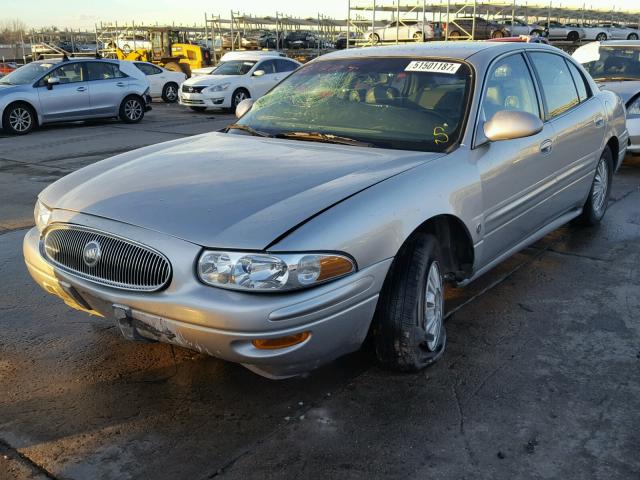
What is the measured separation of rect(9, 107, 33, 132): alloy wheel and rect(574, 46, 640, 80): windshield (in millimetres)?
10502

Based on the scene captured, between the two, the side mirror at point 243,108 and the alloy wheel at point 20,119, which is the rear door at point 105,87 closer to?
the alloy wheel at point 20,119

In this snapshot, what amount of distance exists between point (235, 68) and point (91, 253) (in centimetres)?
1634

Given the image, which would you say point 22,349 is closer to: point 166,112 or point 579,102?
point 579,102

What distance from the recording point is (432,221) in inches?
134

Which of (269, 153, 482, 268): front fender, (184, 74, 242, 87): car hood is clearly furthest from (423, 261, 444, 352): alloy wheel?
(184, 74, 242, 87): car hood

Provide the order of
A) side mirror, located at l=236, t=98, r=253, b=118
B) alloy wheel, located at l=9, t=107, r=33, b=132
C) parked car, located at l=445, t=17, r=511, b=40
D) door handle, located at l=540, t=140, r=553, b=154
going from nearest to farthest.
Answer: door handle, located at l=540, t=140, r=553, b=154 → side mirror, located at l=236, t=98, r=253, b=118 → alloy wheel, located at l=9, t=107, r=33, b=132 → parked car, located at l=445, t=17, r=511, b=40

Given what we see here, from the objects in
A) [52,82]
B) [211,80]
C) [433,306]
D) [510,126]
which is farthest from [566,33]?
[433,306]

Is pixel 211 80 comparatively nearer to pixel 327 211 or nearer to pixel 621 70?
pixel 621 70

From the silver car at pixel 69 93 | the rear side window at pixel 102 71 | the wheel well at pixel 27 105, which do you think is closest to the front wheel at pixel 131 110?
the silver car at pixel 69 93

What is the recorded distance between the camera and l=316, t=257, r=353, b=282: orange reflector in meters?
2.69

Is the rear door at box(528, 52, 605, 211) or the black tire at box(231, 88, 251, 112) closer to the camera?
the rear door at box(528, 52, 605, 211)

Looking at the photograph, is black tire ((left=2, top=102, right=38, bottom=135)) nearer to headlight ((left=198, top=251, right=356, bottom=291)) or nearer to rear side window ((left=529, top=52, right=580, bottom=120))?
rear side window ((left=529, top=52, right=580, bottom=120))

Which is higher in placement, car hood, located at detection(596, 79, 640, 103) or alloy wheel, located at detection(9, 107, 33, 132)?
car hood, located at detection(596, 79, 640, 103)

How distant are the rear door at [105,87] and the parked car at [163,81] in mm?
4879
